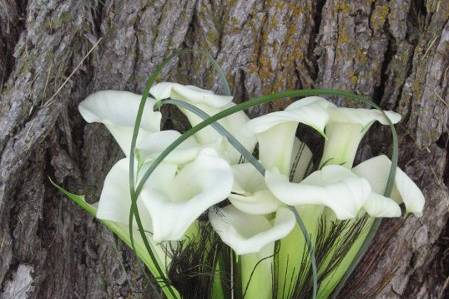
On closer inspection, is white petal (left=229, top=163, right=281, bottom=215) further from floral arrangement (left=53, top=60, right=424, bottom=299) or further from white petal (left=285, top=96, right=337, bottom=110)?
white petal (left=285, top=96, right=337, bottom=110)

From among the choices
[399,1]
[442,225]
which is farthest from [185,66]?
[442,225]

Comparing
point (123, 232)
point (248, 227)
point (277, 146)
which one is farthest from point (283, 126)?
point (123, 232)

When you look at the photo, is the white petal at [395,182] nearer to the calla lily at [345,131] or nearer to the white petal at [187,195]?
the calla lily at [345,131]

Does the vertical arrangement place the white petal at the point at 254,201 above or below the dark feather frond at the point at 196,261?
above

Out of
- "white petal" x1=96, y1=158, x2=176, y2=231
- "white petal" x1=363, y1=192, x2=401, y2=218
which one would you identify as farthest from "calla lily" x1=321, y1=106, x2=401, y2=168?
"white petal" x1=96, y1=158, x2=176, y2=231

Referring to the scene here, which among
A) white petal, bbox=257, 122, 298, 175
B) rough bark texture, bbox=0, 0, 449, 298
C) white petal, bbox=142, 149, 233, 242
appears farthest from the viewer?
rough bark texture, bbox=0, 0, 449, 298

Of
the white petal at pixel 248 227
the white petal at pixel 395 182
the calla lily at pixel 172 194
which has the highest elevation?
the calla lily at pixel 172 194

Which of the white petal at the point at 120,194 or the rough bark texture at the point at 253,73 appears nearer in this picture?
the white petal at the point at 120,194

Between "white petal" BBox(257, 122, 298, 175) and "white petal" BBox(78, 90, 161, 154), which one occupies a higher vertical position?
"white petal" BBox(78, 90, 161, 154)

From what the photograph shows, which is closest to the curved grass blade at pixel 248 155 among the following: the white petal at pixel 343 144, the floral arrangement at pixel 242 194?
the floral arrangement at pixel 242 194
